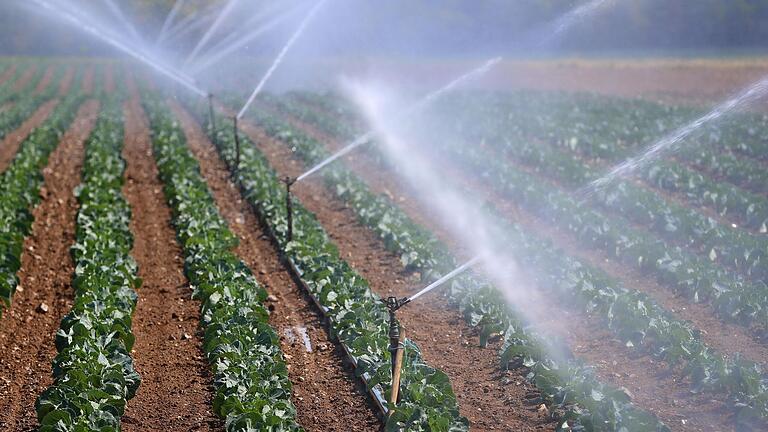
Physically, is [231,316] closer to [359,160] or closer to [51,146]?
[359,160]

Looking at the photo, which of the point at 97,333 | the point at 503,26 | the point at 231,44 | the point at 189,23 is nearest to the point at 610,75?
the point at 503,26

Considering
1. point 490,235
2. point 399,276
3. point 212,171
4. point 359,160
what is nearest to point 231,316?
point 399,276

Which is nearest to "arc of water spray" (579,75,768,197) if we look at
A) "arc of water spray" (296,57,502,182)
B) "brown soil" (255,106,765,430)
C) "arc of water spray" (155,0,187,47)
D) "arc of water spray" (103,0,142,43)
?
"arc of water spray" (296,57,502,182)

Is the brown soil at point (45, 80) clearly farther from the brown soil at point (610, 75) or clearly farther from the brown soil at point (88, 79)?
the brown soil at point (610, 75)

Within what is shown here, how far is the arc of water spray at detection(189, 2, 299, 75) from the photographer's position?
4340cm

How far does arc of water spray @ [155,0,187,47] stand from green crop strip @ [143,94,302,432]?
38863mm

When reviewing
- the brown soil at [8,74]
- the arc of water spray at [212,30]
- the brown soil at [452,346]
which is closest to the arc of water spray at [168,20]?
the arc of water spray at [212,30]

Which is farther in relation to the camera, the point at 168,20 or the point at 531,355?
the point at 168,20

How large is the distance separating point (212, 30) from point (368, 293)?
39557mm

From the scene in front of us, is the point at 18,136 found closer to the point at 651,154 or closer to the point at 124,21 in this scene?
the point at 651,154

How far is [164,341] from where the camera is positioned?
1016cm

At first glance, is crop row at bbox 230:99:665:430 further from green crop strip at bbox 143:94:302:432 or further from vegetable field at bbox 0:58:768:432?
green crop strip at bbox 143:94:302:432

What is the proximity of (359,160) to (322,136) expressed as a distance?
16.6 feet

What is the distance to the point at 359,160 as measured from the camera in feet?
71.6
